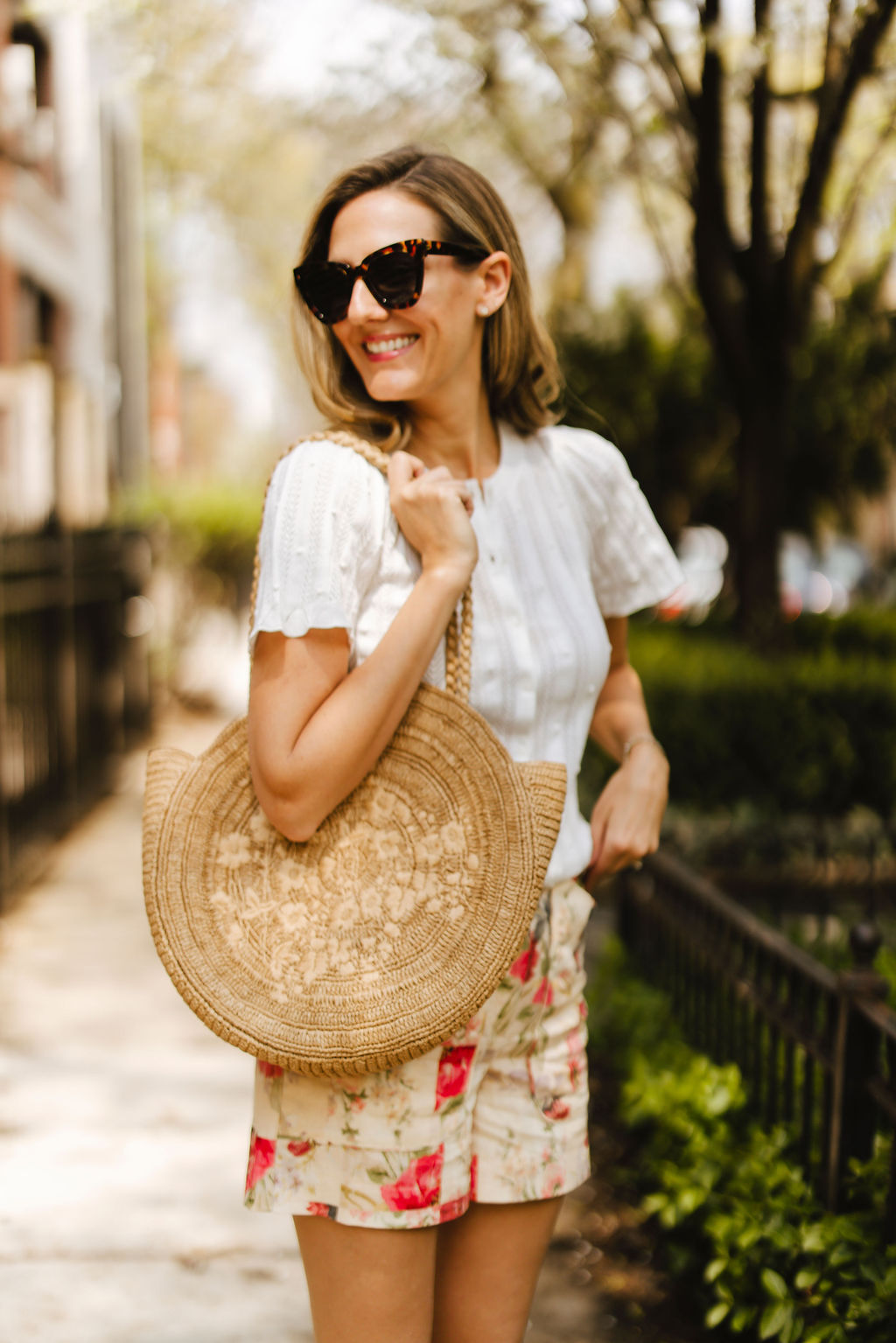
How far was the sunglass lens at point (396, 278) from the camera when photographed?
5.44ft

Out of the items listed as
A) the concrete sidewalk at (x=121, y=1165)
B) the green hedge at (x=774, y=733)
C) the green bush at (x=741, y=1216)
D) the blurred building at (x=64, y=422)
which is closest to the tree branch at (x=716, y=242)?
the green hedge at (x=774, y=733)

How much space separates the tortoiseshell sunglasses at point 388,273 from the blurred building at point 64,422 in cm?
449

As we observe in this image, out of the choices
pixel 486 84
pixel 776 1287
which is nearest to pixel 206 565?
pixel 486 84

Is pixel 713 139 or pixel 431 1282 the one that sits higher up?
pixel 713 139

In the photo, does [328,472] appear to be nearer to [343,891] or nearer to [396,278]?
[396,278]

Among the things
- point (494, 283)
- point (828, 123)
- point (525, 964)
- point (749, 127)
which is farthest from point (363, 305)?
point (749, 127)

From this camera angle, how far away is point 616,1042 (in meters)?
4.07

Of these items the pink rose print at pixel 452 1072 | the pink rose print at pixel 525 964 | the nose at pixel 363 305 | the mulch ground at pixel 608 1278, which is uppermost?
the nose at pixel 363 305

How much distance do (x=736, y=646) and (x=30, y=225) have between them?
11.2 m

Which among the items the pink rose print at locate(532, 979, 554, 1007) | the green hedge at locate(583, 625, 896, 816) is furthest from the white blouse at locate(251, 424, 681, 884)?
the green hedge at locate(583, 625, 896, 816)

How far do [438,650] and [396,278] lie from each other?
46cm

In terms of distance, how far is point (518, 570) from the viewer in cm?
180

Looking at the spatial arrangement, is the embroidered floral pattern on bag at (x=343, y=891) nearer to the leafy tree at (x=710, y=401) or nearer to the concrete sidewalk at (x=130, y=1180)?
the concrete sidewalk at (x=130, y=1180)

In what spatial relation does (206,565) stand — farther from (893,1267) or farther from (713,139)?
(893,1267)
